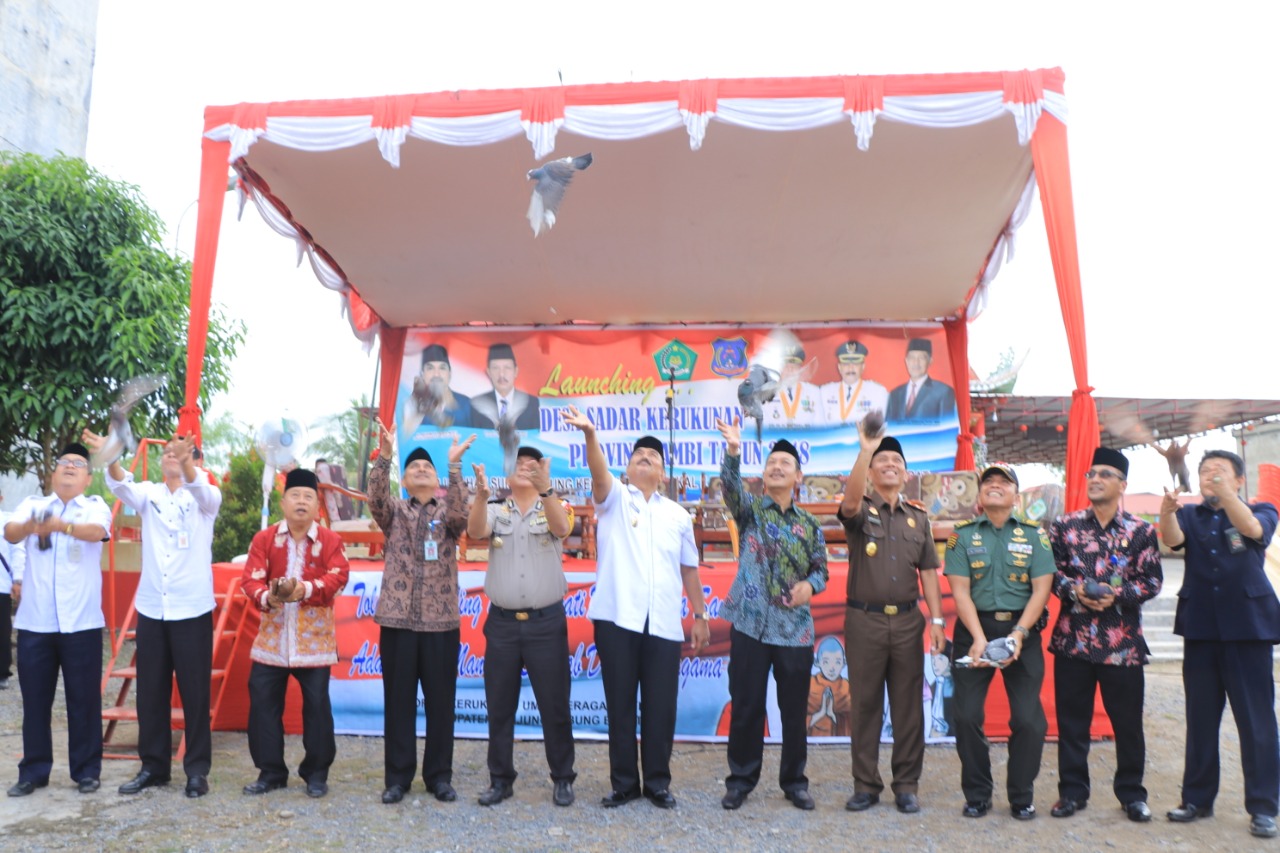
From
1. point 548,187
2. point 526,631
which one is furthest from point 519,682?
point 548,187

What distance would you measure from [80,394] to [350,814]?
557 centimetres

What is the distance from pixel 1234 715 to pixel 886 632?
1382 millimetres

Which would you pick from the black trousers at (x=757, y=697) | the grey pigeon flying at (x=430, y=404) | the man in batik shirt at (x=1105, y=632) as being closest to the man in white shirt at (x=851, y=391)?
the grey pigeon flying at (x=430, y=404)

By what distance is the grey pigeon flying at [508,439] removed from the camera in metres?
9.10

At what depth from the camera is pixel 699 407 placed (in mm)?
9094

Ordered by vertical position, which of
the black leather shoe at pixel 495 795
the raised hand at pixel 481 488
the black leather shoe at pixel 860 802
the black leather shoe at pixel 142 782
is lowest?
the black leather shoe at pixel 860 802

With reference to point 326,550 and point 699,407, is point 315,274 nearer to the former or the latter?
point 699,407

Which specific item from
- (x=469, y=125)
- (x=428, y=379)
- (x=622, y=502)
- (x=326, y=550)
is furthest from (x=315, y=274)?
(x=622, y=502)

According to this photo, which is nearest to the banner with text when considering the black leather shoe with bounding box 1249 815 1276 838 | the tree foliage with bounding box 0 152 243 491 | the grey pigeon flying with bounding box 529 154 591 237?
the tree foliage with bounding box 0 152 243 491

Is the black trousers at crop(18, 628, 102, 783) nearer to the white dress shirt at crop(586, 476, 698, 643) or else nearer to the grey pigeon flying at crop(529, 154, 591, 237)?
the white dress shirt at crop(586, 476, 698, 643)

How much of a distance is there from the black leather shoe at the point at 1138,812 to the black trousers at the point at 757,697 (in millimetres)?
1314

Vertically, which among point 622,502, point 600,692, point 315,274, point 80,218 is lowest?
point 600,692

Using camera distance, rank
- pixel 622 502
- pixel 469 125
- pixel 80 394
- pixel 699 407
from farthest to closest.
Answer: pixel 699 407 → pixel 80 394 → pixel 469 125 → pixel 622 502

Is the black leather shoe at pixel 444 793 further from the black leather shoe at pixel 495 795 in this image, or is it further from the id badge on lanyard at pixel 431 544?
the id badge on lanyard at pixel 431 544
